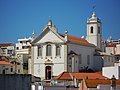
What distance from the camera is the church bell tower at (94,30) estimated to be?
63469 mm

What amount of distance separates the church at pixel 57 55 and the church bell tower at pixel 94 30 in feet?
12.3

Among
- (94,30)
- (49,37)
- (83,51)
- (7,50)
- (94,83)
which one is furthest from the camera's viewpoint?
(7,50)

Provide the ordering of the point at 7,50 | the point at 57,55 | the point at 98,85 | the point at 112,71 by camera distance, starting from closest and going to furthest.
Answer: the point at 98,85
the point at 112,71
the point at 57,55
the point at 7,50

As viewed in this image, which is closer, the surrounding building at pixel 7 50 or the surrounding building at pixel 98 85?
the surrounding building at pixel 98 85

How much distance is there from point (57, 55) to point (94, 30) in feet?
33.5

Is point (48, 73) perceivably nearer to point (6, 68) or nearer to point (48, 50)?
point (48, 50)

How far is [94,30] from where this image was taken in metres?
A: 63.7

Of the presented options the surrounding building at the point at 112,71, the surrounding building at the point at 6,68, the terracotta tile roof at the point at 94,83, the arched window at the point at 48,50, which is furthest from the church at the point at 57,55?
Answer: the terracotta tile roof at the point at 94,83

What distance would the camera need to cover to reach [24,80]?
21.2m

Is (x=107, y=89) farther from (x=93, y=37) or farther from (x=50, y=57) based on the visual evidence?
(x=93, y=37)

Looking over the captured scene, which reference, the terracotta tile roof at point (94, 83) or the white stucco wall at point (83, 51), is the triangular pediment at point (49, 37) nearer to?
the white stucco wall at point (83, 51)

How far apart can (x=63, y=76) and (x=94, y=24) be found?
16.7 m

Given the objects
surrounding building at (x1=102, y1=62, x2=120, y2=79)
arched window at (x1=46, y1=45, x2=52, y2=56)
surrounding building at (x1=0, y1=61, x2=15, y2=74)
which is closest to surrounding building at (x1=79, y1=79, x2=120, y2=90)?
surrounding building at (x1=102, y1=62, x2=120, y2=79)

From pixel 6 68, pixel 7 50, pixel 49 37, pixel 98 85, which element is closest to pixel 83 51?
pixel 49 37
